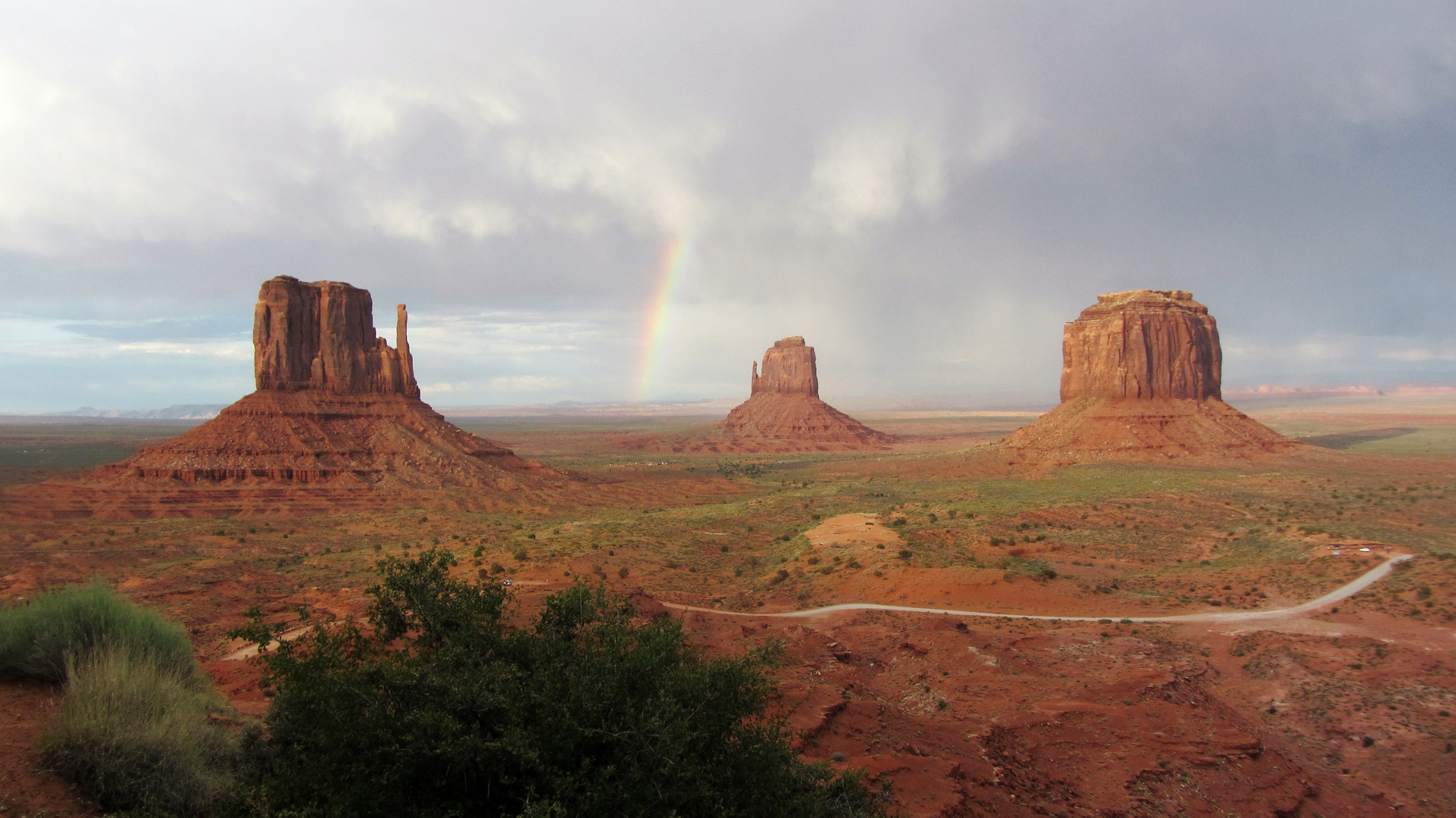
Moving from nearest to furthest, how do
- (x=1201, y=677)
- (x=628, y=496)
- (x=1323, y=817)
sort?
(x=1323, y=817) → (x=1201, y=677) → (x=628, y=496)

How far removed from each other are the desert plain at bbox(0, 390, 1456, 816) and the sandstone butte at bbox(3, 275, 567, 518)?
3.36 m

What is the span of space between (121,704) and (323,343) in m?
55.7

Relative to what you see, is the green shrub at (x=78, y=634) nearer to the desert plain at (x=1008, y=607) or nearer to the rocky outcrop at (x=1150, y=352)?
the desert plain at (x=1008, y=607)

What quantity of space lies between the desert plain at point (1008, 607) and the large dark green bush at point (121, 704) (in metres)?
0.35

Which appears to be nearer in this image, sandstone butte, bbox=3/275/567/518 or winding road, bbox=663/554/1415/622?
winding road, bbox=663/554/1415/622

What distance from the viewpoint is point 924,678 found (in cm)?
1705

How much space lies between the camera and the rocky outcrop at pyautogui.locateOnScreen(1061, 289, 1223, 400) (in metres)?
71.6

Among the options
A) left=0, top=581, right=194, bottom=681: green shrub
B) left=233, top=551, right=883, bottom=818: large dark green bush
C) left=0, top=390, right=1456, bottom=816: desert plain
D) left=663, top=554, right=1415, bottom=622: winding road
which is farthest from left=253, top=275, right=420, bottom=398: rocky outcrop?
left=233, top=551, right=883, bottom=818: large dark green bush

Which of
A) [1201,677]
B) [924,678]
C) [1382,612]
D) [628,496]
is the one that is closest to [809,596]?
[924,678]

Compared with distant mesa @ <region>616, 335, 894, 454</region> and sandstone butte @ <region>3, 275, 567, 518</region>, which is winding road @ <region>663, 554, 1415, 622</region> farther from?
distant mesa @ <region>616, 335, 894, 454</region>

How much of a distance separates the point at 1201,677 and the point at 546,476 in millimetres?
52602

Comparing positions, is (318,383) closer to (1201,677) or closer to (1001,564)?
(1001,564)

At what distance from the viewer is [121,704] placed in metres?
7.57

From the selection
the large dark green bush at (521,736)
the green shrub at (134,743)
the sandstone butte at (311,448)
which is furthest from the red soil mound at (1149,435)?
the green shrub at (134,743)
